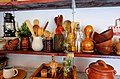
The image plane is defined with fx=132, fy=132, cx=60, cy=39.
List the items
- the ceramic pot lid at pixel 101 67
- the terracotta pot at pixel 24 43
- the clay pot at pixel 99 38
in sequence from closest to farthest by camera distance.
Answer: the ceramic pot lid at pixel 101 67 < the clay pot at pixel 99 38 < the terracotta pot at pixel 24 43

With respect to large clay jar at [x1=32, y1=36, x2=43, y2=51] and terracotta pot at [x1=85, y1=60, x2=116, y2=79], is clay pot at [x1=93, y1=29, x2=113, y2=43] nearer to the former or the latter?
terracotta pot at [x1=85, y1=60, x2=116, y2=79]

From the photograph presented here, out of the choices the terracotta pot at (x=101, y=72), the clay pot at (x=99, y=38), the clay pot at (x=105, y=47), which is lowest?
the terracotta pot at (x=101, y=72)

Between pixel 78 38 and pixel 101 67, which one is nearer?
pixel 101 67

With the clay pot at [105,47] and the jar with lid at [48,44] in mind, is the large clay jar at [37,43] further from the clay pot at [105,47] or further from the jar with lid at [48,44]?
the clay pot at [105,47]

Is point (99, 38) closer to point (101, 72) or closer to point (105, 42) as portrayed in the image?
point (105, 42)

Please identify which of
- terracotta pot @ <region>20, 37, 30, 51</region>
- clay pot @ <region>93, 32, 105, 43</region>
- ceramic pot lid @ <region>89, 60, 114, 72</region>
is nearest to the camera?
ceramic pot lid @ <region>89, 60, 114, 72</region>

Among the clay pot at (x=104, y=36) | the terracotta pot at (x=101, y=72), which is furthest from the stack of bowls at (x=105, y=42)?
the terracotta pot at (x=101, y=72)

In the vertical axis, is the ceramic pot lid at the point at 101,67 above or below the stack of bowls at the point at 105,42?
below

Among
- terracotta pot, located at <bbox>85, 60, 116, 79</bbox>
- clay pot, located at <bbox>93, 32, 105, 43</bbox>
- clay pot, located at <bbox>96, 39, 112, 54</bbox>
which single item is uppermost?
clay pot, located at <bbox>93, 32, 105, 43</bbox>

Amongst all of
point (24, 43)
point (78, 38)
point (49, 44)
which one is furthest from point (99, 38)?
point (24, 43)

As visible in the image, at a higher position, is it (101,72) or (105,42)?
(105,42)

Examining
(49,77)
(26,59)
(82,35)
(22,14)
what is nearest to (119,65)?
(82,35)

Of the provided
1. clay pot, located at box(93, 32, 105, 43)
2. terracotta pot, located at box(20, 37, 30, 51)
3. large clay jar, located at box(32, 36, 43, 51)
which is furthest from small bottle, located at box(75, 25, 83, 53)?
terracotta pot, located at box(20, 37, 30, 51)

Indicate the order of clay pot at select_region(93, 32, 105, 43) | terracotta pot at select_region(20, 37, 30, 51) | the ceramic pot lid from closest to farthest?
the ceramic pot lid → clay pot at select_region(93, 32, 105, 43) → terracotta pot at select_region(20, 37, 30, 51)
